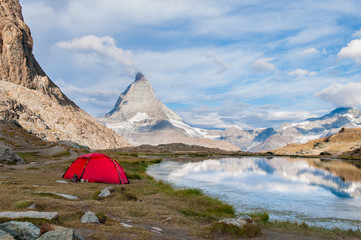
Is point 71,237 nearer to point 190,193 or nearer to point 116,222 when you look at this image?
point 116,222

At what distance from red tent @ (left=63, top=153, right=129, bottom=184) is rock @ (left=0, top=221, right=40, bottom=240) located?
21919mm

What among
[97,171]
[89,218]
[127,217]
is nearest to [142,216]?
[127,217]

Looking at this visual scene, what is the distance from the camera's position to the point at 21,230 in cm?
817

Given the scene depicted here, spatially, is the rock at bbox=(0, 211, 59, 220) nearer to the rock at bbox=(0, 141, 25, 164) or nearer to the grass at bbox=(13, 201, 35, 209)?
the grass at bbox=(13, 201, 35, 209)

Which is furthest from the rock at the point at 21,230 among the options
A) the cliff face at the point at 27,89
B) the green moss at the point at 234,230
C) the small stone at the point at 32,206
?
the cliff face at the point at 27,89

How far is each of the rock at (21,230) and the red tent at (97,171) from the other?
2192 cm

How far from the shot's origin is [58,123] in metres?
175

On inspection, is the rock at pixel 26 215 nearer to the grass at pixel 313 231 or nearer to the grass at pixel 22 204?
the grass at pixel 22 204

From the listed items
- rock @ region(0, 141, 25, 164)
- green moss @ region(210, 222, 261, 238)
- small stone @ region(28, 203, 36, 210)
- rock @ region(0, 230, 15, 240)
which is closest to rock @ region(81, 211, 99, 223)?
small stone @ region(28, 203, 36, 210)

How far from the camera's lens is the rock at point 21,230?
26.3 ft

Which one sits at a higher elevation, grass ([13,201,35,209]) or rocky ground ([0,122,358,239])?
grass ([13,201,35,209])

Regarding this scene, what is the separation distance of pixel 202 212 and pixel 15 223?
12178 millimetres

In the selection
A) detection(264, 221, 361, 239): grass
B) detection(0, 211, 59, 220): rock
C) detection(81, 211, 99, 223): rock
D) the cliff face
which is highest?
the cliff face

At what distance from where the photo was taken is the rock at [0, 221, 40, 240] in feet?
26.3
